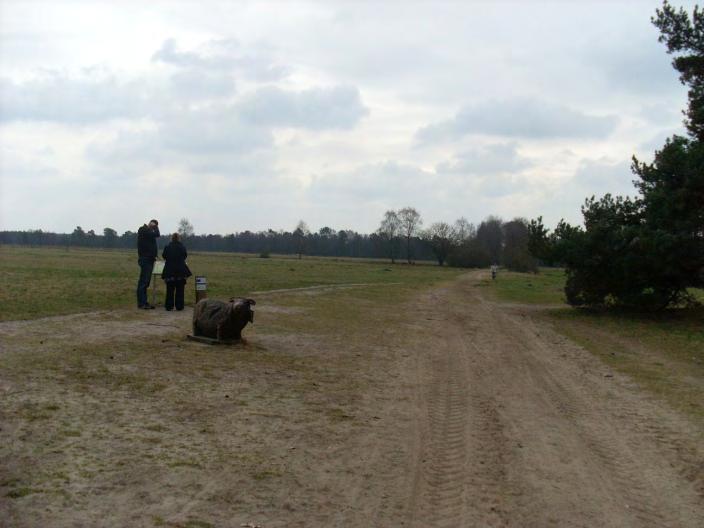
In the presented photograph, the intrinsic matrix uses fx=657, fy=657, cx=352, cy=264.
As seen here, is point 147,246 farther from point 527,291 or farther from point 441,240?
point 441,240

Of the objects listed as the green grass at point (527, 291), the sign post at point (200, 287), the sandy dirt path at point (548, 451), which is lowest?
the sandy dirt path at point (548, 451)

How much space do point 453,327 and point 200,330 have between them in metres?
7.17

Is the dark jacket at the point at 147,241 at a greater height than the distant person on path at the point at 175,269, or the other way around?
the dark jacket at the point at 147,241

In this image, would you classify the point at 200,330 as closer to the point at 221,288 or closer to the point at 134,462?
the point at 134,462

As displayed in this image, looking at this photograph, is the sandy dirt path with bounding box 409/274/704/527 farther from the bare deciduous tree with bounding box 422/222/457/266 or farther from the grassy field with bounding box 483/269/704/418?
the bare deciduous tree with bounding box 422/222/457/266

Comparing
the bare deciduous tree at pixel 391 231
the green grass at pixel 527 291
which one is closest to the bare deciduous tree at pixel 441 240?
the bare deciduous tree at pixel 391 231

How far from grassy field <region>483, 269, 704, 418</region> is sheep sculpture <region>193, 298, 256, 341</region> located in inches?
241

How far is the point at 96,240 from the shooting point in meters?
150

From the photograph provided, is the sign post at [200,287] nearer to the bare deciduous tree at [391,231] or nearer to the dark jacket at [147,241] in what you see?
the dark jacket at [147,241]

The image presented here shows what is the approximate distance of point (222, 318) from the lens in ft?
35.2

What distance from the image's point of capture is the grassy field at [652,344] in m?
9.07

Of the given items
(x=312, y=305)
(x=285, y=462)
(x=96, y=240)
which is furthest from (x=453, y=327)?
(x=96, y=240)

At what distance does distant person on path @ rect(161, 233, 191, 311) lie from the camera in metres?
14.5

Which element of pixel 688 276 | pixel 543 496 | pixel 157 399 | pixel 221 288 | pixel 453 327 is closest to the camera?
pixel 543 496
